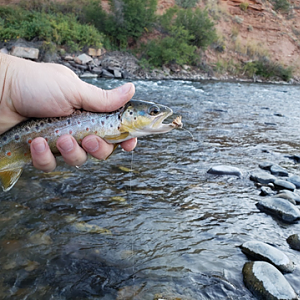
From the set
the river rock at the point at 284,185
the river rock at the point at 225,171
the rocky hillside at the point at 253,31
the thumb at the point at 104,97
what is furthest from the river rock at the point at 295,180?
the rocky hillside at the point at 253,31

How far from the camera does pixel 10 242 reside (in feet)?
10.7

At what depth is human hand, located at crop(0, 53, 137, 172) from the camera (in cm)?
281

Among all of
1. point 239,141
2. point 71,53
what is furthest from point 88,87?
point 71,53

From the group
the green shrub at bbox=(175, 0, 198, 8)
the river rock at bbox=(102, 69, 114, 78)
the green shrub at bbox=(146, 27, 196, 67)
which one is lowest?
the river rock at bbox=(102, 69, 114, 78)

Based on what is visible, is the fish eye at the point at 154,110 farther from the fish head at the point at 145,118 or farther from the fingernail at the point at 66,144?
the fingernail at the point at 66,144

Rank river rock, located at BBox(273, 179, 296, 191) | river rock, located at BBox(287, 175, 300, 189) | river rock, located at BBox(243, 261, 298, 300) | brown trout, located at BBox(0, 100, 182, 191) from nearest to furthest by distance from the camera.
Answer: river rock, located at BBox(243, 261, 298, 300) → brown trout, located at BBox(0, 100, 182, 191) → river rock, located at BBox(273, 179, 296, 191) → river rock, located at BBox(287, 175, 300, 189)

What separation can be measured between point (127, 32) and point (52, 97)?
1255 inches

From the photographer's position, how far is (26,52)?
75.8 ft

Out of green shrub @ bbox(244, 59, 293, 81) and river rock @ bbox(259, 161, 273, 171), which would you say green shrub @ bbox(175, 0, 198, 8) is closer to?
green shrub @ bbox(244, 59, 293, 81)

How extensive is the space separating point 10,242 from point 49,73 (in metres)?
1.96

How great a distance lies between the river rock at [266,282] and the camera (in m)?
2.57

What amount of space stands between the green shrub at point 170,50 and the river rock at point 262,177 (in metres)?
26.1

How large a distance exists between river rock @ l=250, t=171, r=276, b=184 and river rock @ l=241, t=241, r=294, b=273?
2051mm

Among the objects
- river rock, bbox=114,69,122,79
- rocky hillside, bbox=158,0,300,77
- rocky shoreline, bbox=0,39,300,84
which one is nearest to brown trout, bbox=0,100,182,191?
rocky shoreline, bbox=0,39,300,84
